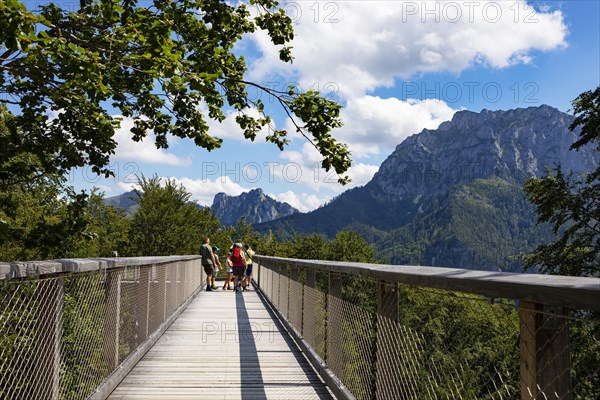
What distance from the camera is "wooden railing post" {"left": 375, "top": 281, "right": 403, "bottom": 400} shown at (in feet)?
12.4

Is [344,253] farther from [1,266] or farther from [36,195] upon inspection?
[1,266]

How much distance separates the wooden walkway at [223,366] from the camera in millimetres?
5695

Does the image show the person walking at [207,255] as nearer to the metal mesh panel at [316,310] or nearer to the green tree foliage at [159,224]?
the metal mesh panel at [316,310]

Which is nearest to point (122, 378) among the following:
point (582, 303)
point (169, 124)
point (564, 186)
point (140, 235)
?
point (169, 124)

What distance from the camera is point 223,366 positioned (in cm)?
698

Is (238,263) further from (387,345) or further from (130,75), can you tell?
(387,345)

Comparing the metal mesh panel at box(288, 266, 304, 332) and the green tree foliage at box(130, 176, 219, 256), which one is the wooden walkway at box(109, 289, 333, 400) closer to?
the metal mesh panel at box(288, 266, 304, 332)

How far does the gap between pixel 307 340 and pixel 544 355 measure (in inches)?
237

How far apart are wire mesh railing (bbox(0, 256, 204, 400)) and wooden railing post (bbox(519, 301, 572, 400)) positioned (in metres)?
2.36

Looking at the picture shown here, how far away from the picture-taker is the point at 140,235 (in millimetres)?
46500

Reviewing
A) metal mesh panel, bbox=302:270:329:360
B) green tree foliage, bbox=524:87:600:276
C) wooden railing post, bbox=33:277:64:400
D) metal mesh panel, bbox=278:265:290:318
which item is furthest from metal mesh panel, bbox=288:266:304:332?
green tree foliage, bbox=524:87:600:276

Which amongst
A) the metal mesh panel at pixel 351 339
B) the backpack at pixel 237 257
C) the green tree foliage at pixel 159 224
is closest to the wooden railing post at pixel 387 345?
the metal mesh panel at pixel 351 339

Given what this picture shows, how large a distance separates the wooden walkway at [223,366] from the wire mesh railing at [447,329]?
361 millimetres

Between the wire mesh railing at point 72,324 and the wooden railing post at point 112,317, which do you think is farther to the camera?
the wooden railing post at point 112,317
